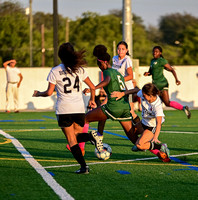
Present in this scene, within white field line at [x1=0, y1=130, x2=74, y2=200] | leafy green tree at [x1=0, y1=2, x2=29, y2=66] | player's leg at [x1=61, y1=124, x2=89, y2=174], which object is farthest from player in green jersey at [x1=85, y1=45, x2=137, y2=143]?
leafy green tree at [x1=0, y1=2, x2=29, y2=66]

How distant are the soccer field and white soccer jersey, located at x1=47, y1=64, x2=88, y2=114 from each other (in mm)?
879

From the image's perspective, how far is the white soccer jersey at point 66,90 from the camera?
7238 millimetres

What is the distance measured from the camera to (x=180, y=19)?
433 feet

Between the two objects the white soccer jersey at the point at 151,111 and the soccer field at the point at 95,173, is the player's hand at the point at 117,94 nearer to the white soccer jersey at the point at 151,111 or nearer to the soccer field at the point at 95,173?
the white soccer jersey at the point at 151,111

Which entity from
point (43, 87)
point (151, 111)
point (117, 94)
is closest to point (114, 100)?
point (117, 94)

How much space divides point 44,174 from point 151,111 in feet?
6.98

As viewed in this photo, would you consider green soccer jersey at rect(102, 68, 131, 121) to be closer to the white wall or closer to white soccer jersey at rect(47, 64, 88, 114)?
white soccer jersey at rect(47, 64, 88, 114)

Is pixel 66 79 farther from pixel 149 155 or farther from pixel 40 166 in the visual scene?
pixel 149 155

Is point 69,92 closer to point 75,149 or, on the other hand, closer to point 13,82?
point 75,149

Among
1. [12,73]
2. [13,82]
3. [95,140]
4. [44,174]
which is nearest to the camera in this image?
[44,174]

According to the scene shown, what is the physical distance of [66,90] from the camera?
725cm

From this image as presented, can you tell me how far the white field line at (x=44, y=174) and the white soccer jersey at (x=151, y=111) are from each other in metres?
1.87

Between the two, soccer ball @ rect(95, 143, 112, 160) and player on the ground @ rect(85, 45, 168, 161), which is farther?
player on the ground @ rect(85, 45, 168, 161)

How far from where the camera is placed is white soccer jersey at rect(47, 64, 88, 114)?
23.7 feet
